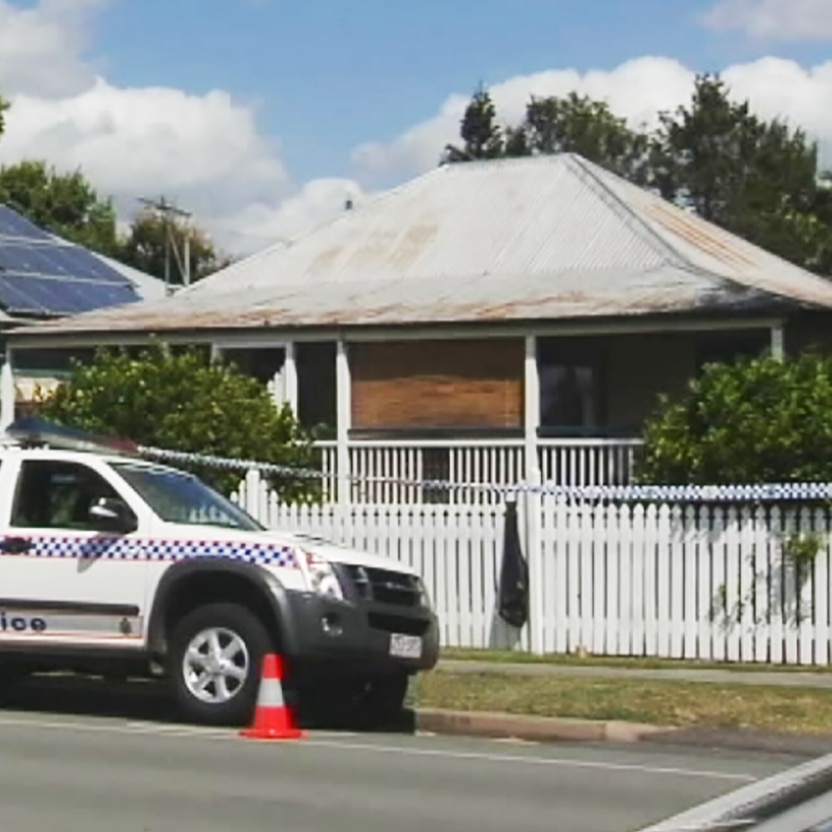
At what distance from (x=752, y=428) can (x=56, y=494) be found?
272 inches

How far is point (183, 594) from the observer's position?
13562 mm

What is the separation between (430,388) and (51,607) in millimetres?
12998

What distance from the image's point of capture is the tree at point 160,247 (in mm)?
78875

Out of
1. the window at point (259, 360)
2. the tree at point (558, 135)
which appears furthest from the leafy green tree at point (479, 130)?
the window at point (259, 360)

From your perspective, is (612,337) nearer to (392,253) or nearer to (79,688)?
(392,253)

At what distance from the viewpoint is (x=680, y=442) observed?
19.3 m

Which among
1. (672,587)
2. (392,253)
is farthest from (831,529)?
(392,253)

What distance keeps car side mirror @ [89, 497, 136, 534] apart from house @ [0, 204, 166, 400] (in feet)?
56.6

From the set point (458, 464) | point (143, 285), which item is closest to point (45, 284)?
point (143, 285)

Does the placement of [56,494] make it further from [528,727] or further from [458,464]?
[458,464]

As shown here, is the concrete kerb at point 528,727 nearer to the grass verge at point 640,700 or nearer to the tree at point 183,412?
the grass verge at point 640,700

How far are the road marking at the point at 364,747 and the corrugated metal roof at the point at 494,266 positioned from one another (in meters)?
11.9

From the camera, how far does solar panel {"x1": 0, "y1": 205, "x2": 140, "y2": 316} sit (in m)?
36.1

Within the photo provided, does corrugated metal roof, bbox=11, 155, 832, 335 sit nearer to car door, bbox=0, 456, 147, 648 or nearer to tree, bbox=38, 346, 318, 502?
tree, bbox=38, 346, 318, 502
